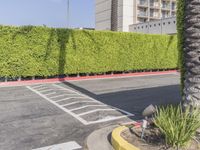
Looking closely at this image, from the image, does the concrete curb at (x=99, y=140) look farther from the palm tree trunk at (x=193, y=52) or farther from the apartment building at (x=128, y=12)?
the apartment building at (x=128, y=12)

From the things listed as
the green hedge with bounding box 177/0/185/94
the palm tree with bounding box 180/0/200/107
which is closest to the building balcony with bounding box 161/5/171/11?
the green hedge with bounding box 177/0/185/94

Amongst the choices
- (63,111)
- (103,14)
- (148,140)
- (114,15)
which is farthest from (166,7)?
(148,140)

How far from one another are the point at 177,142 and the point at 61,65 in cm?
1355

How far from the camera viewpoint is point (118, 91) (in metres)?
14.0

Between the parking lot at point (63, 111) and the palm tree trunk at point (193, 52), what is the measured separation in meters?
2.86

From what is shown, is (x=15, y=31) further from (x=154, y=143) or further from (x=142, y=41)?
(x=154, y=143)

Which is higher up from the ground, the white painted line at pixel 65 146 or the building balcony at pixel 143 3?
the building balcony at pixel 143 3

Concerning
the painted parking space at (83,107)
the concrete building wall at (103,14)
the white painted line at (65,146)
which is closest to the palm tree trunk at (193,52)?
the white painted line at (65,146)

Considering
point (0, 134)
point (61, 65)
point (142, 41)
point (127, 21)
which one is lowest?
point (0, 134)

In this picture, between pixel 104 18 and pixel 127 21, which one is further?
pixel 104 18

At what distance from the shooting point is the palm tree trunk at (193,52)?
600 cm

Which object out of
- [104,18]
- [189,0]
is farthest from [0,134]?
[104,18]

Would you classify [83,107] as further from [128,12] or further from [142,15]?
[142,15]

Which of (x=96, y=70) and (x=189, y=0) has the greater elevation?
(x=189, y=0)
